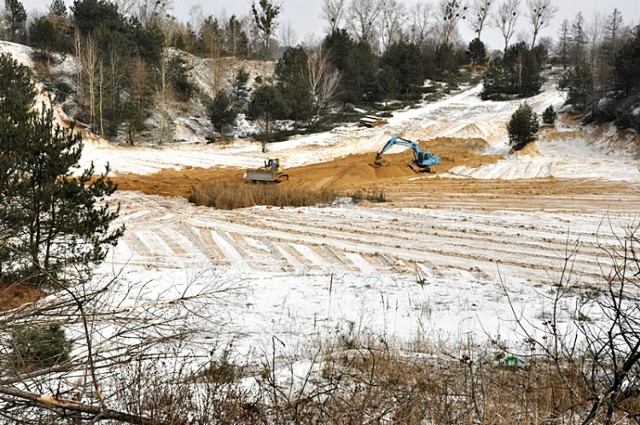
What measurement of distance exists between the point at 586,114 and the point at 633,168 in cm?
1317

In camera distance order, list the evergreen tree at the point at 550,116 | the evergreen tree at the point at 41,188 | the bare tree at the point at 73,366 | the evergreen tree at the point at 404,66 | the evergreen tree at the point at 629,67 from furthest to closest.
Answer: the evergreen tree at the point at 404,66 < the evergreen tree at the point at 550,116 < the evergreen tree at the point at 629,67 < the evergreen tree at the point at 41,188 < the bare tree at the point at 73,366

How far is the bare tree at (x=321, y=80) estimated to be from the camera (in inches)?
1700

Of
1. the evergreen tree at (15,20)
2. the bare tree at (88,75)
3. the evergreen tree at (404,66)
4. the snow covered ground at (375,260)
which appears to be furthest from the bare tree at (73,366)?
the evergreen tree at (15,20)

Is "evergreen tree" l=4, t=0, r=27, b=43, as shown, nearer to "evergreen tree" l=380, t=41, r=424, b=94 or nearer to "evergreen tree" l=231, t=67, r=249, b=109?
"evergreen tree" l=231, t=67, r=249, b=109

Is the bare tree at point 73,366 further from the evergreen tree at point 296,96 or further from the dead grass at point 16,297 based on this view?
the evergreen tree at point 296,96

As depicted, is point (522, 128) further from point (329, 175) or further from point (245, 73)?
point (245, 73)

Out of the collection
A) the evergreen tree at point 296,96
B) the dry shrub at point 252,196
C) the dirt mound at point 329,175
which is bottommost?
the dry shrub at point 252,196

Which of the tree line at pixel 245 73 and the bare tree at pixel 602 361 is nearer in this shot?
the bare tree at pixel 602 361

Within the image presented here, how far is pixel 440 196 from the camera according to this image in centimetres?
1912

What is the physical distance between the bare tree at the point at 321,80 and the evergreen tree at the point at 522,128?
19220mm

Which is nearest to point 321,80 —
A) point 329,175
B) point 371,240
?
point 329,175

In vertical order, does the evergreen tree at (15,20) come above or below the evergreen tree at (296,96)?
above

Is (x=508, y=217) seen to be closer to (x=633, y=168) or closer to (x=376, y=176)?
(x=376, y=176)

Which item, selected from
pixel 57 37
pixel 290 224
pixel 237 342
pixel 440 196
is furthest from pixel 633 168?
pixel 57 37
